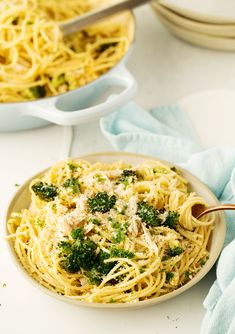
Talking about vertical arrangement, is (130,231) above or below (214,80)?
above

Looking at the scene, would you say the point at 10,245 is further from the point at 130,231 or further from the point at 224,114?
the point at 224,114

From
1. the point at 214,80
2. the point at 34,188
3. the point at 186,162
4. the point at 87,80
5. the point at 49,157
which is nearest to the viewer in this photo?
the point at 34,188

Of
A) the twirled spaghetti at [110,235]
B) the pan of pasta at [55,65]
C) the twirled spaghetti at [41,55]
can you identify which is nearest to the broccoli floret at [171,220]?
the twirled spaghetti at [110,235]

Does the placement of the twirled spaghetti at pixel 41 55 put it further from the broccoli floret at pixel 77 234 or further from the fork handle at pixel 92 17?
the broccoli floret at pixel 77 234

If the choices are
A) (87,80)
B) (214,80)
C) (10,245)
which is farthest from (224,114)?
(10,245)

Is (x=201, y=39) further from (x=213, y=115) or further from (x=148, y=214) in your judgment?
(x=148, y=214)

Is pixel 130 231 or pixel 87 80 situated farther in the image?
pixel 87 80

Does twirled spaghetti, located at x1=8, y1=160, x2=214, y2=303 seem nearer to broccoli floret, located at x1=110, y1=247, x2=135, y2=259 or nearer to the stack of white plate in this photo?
broccoli floret, located at x1=110, y1=247, x2=135, y2=259
